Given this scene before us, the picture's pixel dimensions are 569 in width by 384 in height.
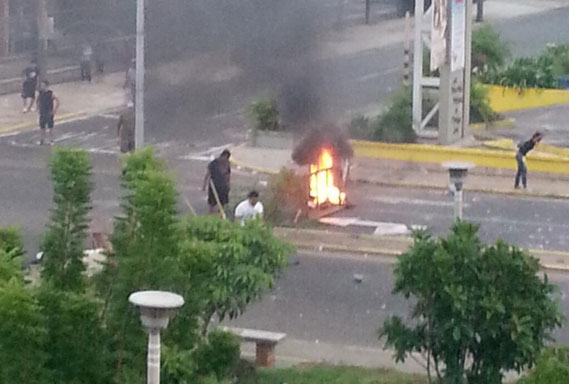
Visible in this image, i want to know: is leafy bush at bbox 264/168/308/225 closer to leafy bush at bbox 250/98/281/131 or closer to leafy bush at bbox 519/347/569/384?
leafy bush at bbox 250/98/281/131

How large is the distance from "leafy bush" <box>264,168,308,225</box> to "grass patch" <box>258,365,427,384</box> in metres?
6.42

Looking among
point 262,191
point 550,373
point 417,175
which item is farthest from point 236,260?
point 417,175

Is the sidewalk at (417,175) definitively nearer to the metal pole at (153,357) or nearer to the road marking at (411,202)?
the road marking at (411,202)

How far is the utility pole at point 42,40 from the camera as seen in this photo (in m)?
33.4

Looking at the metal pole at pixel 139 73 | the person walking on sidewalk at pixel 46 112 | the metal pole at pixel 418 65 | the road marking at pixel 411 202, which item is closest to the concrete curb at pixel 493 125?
the metal pole at pixel 418 65

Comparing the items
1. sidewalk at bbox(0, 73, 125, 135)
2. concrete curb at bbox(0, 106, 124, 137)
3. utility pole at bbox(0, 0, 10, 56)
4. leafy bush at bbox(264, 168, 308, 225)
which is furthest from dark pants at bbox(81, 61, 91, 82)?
leafy bush at bbox(264, 168, 308, 225)

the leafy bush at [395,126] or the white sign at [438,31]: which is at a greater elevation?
the white sign at [438,31]

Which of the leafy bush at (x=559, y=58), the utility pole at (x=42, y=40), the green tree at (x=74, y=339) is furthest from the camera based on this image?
the leafy bush at (x=559, y=58)

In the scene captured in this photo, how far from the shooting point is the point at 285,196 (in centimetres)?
2120

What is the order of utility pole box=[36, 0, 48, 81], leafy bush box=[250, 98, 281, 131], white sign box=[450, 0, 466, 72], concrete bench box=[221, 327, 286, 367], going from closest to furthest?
concrete bench box=[221, 327, 286, 367]
white sign box=[450, 0, 466, 72]
leafy bush box=[250, 98, 281, 131]
utility pole box=[36, 0, 48, 81]

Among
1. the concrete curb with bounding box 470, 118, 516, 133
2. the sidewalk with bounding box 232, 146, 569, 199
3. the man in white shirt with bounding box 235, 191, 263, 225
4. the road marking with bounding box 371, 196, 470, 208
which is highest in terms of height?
the man in white shirt with bounding box 235, 191, 263, 225

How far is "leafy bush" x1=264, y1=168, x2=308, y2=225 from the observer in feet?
69.1

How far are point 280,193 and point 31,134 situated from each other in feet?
34.0

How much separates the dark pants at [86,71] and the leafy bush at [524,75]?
29.2ft
